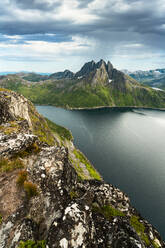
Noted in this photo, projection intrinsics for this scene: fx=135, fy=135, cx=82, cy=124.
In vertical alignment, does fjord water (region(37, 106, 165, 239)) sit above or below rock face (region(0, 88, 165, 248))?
below

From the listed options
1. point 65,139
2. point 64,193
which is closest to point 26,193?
point 64,193

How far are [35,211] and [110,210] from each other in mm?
10485

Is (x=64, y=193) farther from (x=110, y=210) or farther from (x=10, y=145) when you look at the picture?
(x=10, y=145)

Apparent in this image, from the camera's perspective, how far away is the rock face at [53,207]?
11305 millimetres

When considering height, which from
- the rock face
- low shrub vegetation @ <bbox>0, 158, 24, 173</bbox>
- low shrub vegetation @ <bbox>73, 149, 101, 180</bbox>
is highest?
low shrub vegetation @ <bbox>0, 158, 24, 173</bbox>

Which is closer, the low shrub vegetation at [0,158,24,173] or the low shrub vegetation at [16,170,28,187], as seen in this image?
the low shrub vegetation at [16,170,28,187]

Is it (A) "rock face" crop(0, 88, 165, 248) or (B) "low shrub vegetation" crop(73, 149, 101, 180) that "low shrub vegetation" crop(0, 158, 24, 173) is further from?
(B) "low shrub vegetation" crop(73, 149, 101, 180)

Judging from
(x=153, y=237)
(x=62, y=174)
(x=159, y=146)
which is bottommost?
(x=159, y=146)

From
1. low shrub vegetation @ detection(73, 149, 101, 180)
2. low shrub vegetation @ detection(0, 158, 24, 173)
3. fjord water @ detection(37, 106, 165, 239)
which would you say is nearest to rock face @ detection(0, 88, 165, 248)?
low shrub vegetation @ detection(0, 158, 24, 173)

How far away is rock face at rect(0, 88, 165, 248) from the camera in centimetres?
1130

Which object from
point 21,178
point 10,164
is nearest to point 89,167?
point 10,164

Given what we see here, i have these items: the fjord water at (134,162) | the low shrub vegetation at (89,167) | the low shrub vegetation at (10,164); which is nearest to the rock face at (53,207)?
the low shrub vegetation at (10,164)

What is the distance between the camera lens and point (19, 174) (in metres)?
16.5

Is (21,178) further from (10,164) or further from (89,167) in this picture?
(89,167)
